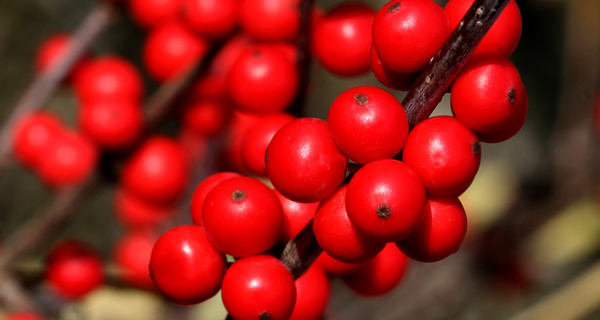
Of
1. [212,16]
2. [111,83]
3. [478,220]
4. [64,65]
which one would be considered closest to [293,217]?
[212,16]

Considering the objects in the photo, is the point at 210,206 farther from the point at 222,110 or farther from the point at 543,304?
the point at 543,304

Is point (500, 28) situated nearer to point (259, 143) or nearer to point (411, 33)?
point (411, 33)

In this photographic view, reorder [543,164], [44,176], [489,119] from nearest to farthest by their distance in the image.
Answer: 1. [489,119]
2. [44,176]
3. [543,164]

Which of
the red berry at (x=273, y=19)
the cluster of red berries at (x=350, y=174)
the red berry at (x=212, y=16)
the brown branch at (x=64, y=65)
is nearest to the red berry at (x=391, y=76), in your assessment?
the cluster of red berries at (x=350, y=174)

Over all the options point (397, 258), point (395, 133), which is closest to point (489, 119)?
point (395, 133)

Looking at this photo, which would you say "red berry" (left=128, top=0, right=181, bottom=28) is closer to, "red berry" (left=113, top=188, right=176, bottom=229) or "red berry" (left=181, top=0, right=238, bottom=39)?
"red berry" (left=181, top=0, right=238, bottom=39)

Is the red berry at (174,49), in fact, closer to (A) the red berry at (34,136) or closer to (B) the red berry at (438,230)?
(A) the red berry at (34,136)
